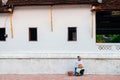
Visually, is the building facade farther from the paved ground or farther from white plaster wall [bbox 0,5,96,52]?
the paved ground

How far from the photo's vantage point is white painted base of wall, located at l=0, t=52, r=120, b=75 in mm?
23031

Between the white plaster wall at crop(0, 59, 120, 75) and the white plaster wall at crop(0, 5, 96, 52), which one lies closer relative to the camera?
the white plaster wall at crop(0, 59, 120, 75)

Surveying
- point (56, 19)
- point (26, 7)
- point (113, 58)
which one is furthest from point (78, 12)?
point (113, 58)

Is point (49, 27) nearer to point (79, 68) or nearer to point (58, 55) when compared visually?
point (58, 55)

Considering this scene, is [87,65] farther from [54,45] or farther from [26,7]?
[26,7]

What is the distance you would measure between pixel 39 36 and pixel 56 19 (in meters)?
1.75

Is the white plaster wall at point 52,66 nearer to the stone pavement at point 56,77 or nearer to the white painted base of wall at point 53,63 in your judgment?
the white painted base of wall at point 53,63

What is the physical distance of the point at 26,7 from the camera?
2752 cm

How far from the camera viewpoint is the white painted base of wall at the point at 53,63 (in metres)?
23.0

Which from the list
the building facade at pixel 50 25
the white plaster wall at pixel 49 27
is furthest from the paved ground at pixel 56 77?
the white plaster wall at pixel 49 27

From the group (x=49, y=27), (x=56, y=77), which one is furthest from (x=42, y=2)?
(x=56, y=77)

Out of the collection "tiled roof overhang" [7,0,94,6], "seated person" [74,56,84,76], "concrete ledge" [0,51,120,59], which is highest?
"tiled roof overhang" [7,0,94,6]

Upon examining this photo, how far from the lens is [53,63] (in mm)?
23281

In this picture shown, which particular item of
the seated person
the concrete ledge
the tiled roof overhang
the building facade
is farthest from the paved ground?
the tiled roof overhang
